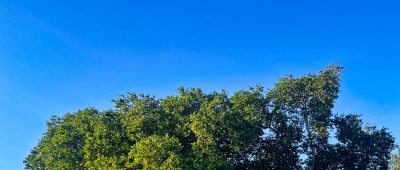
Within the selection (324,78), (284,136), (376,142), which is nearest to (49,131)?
(284,136)

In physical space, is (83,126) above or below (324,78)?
below

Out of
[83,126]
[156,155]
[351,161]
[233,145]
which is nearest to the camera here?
[156,155]

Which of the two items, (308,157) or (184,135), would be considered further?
(308,157)

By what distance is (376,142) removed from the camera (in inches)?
1948

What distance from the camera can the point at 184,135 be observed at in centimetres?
4369

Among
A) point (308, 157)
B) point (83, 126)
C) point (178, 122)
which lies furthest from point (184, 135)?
point (308, 157)

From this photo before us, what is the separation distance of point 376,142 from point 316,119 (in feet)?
23.2

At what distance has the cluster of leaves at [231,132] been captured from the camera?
139ft

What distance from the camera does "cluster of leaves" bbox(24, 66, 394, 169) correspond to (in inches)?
1666

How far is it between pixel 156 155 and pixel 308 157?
16798 mm

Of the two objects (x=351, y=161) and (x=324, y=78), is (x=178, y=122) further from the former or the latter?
(x=351, y=161)

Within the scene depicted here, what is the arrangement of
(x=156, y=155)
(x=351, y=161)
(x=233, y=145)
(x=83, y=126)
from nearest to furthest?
(x=156, y=155) < (x=233, y=145) < (x=83, y=126) < (x=351, y=161)

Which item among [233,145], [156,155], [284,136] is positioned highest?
[284,136]

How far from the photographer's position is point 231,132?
141 ft
